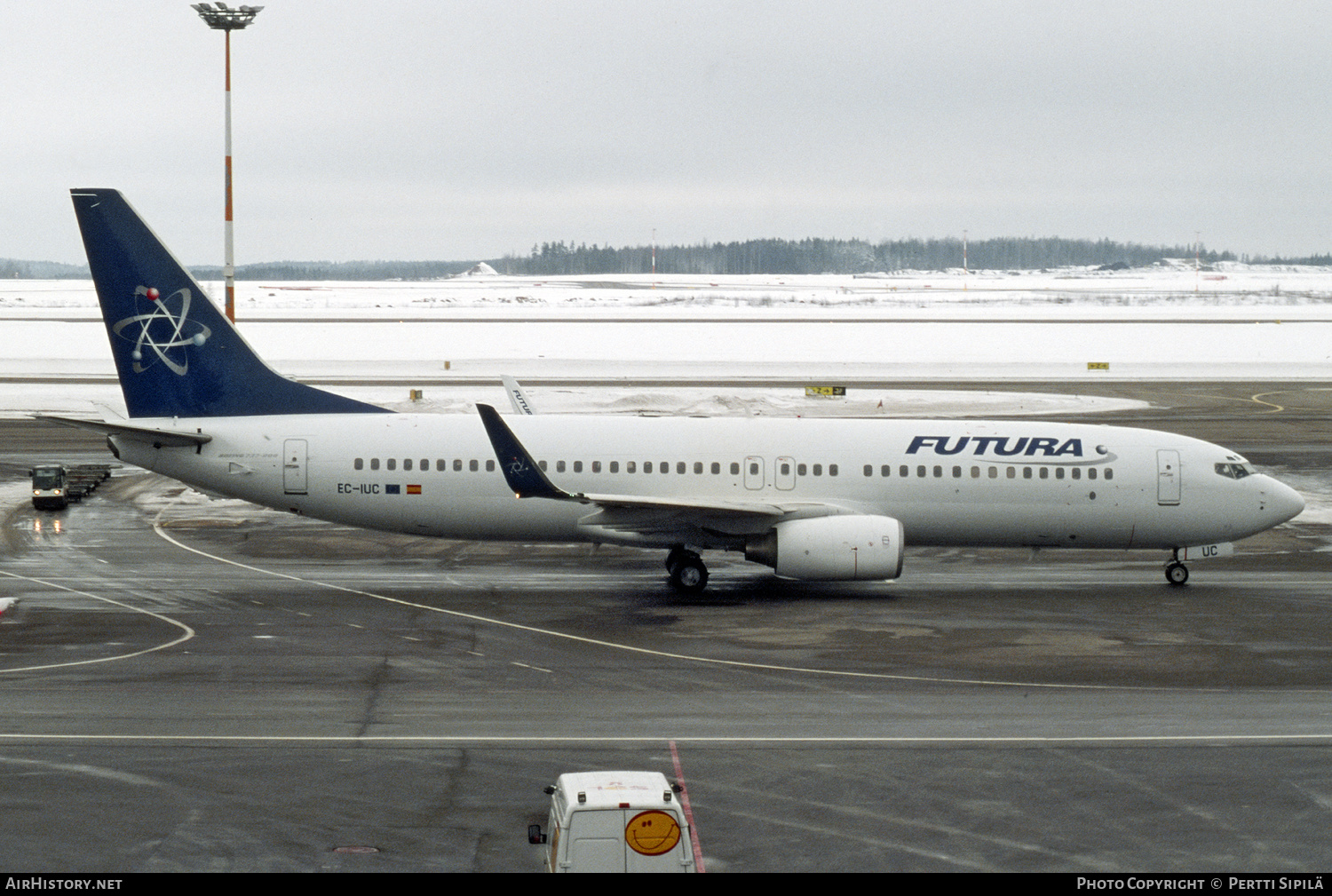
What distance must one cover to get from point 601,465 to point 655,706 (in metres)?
10.6

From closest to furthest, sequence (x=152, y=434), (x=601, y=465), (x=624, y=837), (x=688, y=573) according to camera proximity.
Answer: (x=624, y=837), (x=688, y=573), (x=152, y=434), (x=601, y=465)

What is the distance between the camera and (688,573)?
30.5m

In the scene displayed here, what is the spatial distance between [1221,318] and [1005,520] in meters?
123

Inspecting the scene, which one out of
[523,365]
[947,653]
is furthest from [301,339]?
[947,653]

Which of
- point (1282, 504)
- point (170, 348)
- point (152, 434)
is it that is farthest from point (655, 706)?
point (1282, 504)

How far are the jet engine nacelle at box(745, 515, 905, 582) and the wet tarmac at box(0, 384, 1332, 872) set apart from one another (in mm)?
838

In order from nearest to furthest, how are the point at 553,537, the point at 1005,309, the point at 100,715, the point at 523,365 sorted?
the point at 100,715 → the point at 553,537 → the point at 523,365 → the point at 1005,309

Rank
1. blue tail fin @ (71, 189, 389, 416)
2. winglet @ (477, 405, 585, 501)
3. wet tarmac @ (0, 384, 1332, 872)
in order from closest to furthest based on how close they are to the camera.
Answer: wet tarmac @ (0, 384, 1332, 872), winglet @ (477, 405, 585, 501), blue tail fin @ (71, 189, 389, 416)

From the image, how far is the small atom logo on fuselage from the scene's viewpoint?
31.8 meters

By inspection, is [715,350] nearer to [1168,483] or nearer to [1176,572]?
[1176,572]

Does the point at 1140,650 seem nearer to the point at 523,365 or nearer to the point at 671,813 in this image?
the point at 671,813

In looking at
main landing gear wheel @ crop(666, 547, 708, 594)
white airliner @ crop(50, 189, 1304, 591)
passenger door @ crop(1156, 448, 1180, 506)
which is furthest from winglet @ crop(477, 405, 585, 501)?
passenger door @ crop(1156, 448, 1180, 506)

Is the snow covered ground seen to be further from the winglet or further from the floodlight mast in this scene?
the winglet

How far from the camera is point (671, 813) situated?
12.5 meters
